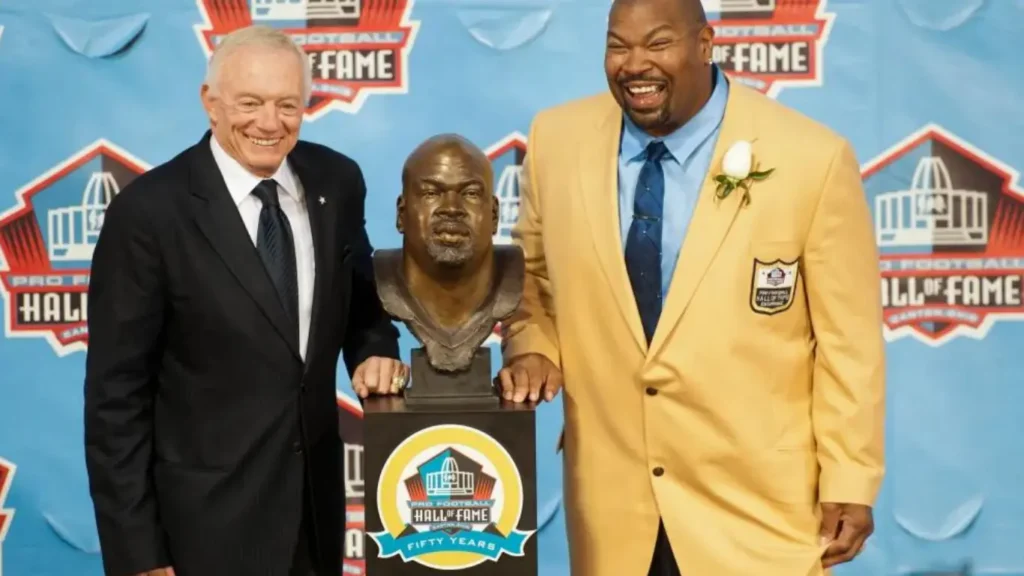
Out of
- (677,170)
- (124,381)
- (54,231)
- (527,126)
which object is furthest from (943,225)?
(54,231)

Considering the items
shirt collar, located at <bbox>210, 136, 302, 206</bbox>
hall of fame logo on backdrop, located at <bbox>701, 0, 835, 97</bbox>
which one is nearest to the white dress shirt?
shirt collar, located at <bbox>210, 136, 302, 206</bbox>

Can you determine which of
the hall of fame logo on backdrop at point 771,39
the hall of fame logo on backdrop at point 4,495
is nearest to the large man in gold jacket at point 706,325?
the hall of fame logo on backdrop at point 771,39

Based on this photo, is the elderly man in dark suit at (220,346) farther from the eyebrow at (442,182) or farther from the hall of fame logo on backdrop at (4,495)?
the hall of fame logo on backdrop at (4,495)

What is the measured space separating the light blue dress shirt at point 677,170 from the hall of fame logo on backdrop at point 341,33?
1.41 m

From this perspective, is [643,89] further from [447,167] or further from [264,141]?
[264,141]

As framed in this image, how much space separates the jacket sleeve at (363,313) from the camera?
101 inches

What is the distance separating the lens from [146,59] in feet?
12.2

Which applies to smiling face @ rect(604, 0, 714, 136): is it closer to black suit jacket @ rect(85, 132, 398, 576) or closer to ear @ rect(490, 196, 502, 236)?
ear @ rect(490, 196, 502, 236)

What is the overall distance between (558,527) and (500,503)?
5.29ft

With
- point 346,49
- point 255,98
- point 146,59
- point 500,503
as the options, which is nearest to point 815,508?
point 500,503

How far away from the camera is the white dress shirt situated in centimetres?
239

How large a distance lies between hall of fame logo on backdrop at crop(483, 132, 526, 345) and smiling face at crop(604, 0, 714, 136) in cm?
136

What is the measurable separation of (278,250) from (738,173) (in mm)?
855

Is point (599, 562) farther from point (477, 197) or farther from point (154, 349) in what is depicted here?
point (154, 349)
